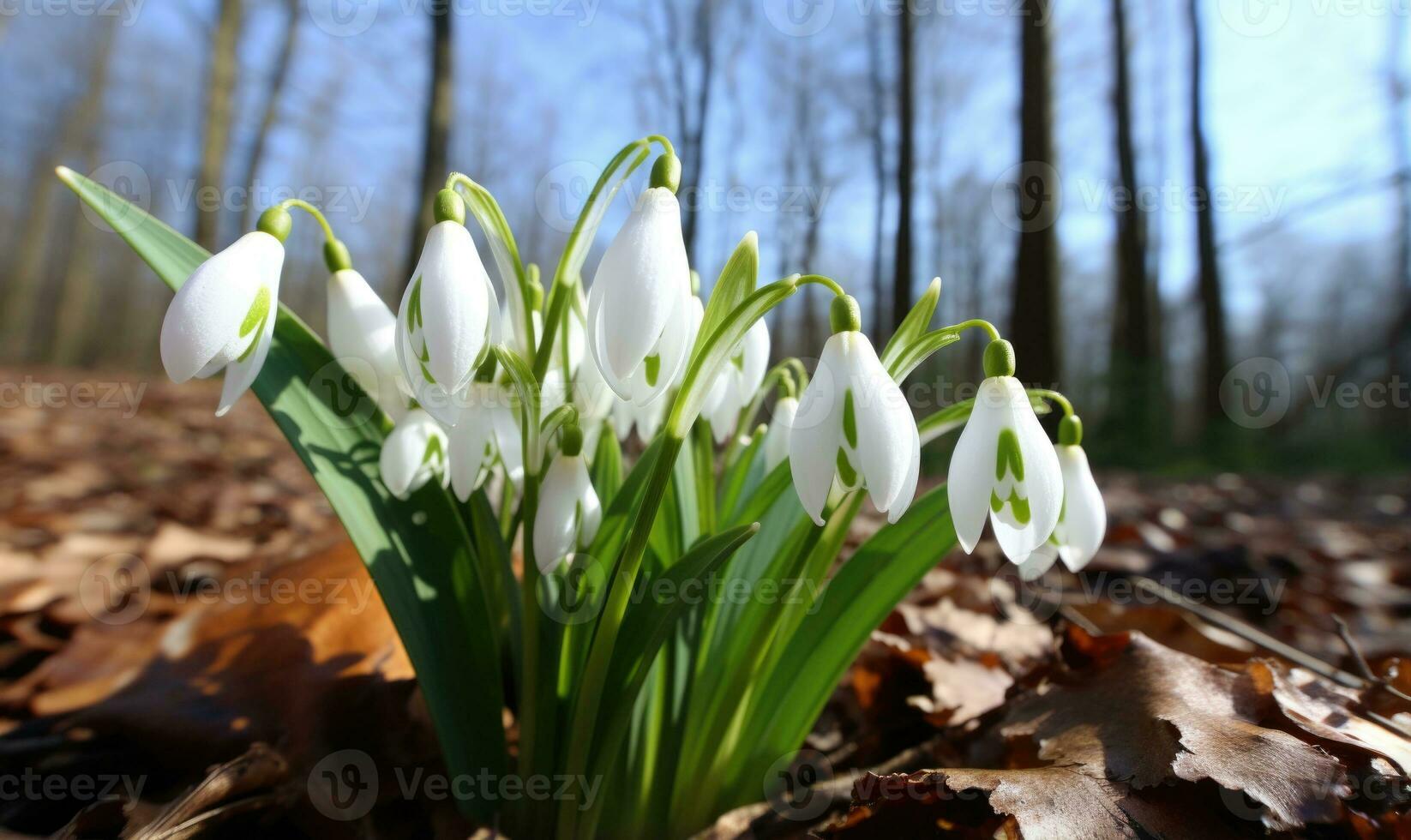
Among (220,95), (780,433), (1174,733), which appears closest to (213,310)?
(780,433)

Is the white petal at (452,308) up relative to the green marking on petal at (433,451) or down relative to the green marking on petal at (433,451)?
up

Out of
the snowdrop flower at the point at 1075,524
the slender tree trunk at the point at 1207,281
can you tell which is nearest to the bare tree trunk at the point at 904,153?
the slender tree trunk at the point at 1207,281

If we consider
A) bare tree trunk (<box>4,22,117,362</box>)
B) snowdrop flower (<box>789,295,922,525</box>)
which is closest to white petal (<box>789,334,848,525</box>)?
snowdrop flower (<box>789,295,922,525</box>)

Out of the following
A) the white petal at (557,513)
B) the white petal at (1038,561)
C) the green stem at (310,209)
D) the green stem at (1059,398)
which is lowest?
the white petal at (1038,561)

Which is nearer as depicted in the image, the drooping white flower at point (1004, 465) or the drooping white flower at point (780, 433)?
the drooping white flower at point (1004, 465)

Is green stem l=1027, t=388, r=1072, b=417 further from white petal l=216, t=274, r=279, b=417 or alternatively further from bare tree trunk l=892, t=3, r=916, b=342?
bare tree trunk l=892, t=3, r=916, b=342

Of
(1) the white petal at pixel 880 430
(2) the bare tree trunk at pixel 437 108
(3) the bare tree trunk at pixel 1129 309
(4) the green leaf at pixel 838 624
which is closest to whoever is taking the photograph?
(1) the white petal at pixel 880 430

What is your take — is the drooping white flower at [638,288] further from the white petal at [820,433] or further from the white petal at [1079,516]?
the white petal at [1079,516]
